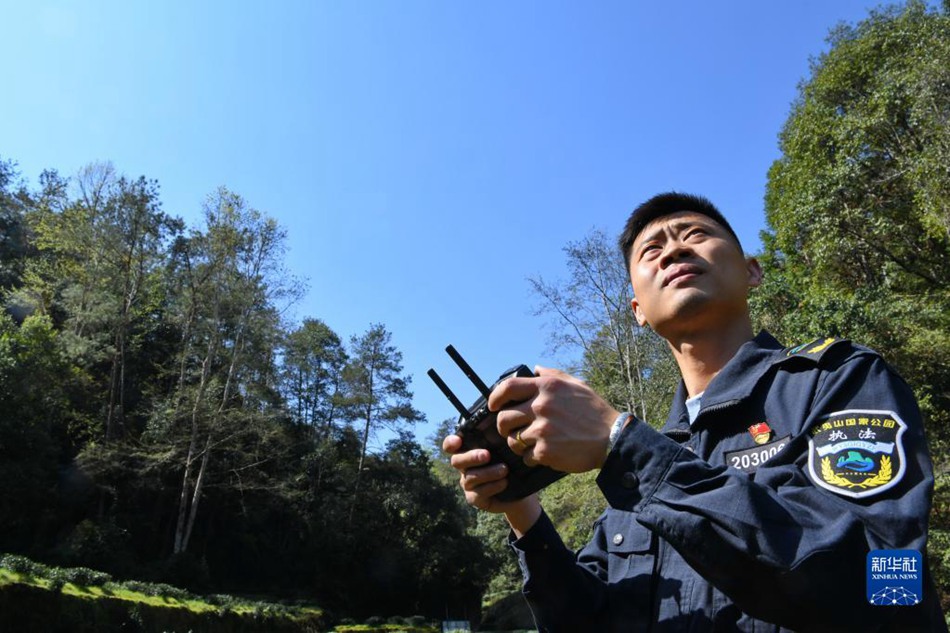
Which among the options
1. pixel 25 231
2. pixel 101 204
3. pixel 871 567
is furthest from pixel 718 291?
pixel 25 231

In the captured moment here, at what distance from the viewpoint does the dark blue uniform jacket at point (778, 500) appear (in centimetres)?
84

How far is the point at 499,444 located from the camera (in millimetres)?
1191

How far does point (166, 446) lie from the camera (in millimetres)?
21172

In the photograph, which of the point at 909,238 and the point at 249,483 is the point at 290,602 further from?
the point at 909,238

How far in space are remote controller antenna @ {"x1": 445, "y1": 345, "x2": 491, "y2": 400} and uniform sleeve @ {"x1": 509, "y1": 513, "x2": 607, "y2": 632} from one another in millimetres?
448

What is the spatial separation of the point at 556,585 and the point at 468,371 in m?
0.57

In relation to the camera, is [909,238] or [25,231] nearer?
[909,238]

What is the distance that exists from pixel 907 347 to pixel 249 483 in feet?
76.1

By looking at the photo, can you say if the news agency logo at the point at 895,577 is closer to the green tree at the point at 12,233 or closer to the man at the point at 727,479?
the man at the point at 727,479

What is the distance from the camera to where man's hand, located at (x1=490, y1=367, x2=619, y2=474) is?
0.99 meters

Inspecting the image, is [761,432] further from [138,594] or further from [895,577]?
[138,594]

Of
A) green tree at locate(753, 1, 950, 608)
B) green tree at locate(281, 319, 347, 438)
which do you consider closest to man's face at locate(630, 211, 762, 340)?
green tree at locate(753, 1, 950, 608)

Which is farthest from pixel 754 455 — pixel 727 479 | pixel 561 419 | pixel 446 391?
pixel 446 391

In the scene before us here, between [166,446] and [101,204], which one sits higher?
[101,204]
